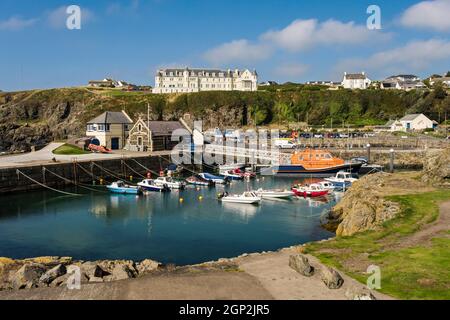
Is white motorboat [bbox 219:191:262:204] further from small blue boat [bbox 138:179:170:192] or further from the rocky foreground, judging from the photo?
small blue boat [bbox 138:179:170:192]

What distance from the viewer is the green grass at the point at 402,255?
1803 cm

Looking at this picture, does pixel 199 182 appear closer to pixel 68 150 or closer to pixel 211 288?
pixel 68 150

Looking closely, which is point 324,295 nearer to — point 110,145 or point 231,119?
point 110,145

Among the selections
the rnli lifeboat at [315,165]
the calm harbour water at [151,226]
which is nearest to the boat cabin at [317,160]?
the rnli lifeboat at [315,165]

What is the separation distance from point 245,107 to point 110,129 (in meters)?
61.3

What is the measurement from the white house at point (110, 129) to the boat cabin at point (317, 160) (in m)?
35.2

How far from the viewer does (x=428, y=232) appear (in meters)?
26.1

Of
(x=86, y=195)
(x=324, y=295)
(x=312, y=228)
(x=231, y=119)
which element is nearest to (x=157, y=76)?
(x=231, y=119)

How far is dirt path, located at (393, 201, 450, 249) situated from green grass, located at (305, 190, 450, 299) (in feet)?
1.01

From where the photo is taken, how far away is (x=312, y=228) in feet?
126

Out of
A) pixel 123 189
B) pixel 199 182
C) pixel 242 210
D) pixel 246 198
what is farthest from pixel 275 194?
pixel 123 189

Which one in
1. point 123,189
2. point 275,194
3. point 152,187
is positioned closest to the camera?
point 275,194

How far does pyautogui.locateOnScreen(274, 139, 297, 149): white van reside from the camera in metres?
94.4

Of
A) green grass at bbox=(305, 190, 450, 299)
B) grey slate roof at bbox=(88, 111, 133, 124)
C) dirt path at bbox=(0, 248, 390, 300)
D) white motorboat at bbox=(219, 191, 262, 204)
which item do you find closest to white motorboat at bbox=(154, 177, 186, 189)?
white motorboat at bbox=(219, 191, 262, 204)
